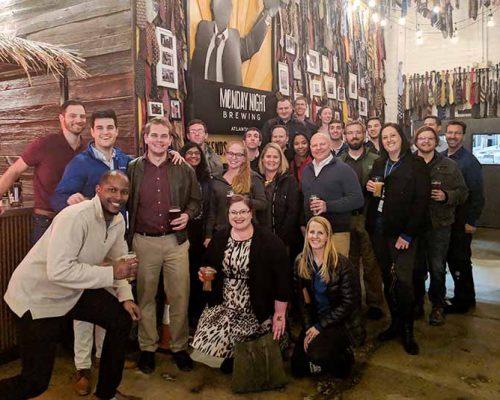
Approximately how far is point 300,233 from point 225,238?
93cm

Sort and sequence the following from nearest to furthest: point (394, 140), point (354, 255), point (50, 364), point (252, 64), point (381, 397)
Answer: point (50, 364) < point (381, 397) < point (394, 140) < point (354, 255) < point (252, 64)

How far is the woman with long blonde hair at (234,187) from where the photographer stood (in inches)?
136

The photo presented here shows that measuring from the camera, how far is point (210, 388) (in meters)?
2.76

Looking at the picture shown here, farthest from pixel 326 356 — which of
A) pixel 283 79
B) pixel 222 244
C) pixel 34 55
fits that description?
pixel 283 79

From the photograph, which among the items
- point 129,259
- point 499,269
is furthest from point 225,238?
point 499,269

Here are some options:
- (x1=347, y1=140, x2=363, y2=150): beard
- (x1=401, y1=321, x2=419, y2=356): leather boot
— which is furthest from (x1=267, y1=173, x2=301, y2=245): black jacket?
(x1=401, y1=321, x2=419, y2=356): leather boot

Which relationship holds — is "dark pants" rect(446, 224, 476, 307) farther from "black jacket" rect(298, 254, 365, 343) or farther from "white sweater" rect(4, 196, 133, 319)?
"white sweater" rect(4, 196, 133, 319)

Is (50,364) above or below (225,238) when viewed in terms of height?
below

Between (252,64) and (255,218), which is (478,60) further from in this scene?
(255,218)

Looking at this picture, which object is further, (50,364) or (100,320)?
(100,320)

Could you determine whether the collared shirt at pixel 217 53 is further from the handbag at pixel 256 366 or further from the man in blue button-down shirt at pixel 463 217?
the handbag at pixel 256 366

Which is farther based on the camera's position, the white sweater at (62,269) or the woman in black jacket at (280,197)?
the woman in black jacket at (280,197)

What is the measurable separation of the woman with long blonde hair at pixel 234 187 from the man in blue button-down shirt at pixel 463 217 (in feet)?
6.04

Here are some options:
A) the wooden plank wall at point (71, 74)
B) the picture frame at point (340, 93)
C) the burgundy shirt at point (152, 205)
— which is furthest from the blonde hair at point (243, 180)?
the picture frame at point (340, 93)
